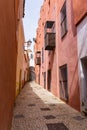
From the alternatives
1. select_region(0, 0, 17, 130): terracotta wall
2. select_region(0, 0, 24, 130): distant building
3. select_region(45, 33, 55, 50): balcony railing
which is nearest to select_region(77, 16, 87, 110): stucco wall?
select_region(0, 0, 24, 130): distant building

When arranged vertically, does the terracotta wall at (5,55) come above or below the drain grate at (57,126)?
above

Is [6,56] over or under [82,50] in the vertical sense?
under

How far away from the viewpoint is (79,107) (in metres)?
6.29

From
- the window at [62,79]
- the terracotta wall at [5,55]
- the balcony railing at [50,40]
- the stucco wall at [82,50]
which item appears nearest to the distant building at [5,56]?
the terracotta wall at [5,55]

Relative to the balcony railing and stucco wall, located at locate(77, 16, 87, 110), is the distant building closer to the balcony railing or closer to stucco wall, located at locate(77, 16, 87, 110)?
stucco wall, located at locate(77, 16, 87, 110)

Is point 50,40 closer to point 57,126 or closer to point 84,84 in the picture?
point 84,84

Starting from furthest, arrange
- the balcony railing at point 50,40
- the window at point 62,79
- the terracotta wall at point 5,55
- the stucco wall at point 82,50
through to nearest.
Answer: the balcony railing at point 50,40 → the window at point 62,79 → the stucco wall at point 82,50 → the terracotta wall at point 5,55

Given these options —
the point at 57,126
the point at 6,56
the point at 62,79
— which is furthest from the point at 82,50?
the point at 62,79

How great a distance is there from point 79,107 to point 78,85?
2.72 ft

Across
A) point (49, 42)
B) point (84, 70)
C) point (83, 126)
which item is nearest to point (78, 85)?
point (84, 70)

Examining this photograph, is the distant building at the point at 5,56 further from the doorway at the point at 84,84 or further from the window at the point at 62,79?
the window at the point at 62,79

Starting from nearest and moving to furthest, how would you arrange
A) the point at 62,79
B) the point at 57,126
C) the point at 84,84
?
the point at 57,126
the point at 84,84
the point at 62,79

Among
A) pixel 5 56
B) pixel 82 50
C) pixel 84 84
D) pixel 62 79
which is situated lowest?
pixel 62 79

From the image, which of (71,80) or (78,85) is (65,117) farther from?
(71,80)
